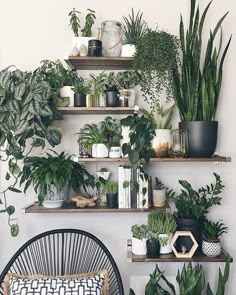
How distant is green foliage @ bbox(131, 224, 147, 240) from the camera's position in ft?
6.01

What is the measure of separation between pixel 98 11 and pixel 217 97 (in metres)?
0.96

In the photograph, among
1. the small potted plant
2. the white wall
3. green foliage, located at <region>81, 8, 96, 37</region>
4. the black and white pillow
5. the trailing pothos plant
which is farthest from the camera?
the white wall

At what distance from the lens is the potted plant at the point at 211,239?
1.82 m

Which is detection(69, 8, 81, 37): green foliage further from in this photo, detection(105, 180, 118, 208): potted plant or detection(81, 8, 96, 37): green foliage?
detection(105, 180, 118, 208): potted plant

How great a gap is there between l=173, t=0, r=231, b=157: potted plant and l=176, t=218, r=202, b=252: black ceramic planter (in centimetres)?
41

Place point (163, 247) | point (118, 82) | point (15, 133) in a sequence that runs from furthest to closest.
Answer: point (118, 82) → point (163, 247) → point (15, 133)

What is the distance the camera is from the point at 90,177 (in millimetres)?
1897

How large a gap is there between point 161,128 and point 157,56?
1.42ft

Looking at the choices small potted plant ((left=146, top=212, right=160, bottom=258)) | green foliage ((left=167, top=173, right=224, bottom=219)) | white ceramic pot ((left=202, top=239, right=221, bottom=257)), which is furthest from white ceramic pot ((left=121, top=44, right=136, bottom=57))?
white ceramic pot ((left=202, top=239, right=221, bottom=257))

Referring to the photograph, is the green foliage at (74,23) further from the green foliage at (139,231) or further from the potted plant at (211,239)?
the potted plant at (211,239)

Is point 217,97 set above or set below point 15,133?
above

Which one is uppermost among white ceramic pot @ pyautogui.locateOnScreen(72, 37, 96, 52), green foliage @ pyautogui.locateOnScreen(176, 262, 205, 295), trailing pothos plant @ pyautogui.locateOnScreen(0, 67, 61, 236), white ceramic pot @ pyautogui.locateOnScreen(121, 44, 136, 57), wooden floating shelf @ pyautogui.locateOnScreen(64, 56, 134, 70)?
white ceramic pot @ pyautogui.locateOnScreen(72, 37, 96, 52)

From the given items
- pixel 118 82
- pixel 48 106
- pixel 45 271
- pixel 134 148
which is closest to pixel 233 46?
pixel 118 82

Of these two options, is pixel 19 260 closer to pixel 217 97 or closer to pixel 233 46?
pixel 217 97
